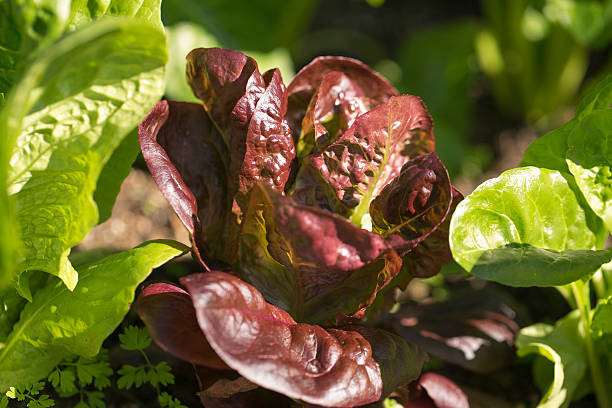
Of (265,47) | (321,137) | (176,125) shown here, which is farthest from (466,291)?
(265,47)

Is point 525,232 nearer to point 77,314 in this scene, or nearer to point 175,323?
point 175,323

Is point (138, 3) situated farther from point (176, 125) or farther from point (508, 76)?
point (508, 76)

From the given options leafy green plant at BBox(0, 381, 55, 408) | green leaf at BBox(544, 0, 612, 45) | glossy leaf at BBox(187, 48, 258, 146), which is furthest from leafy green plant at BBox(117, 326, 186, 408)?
green leaf at BBox(544, 0, 612, 45)

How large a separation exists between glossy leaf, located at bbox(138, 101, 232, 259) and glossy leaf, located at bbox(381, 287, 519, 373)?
38cm

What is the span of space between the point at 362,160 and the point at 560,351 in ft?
1.68

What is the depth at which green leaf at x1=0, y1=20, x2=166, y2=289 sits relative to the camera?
75cm

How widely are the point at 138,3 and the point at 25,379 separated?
1.91ft

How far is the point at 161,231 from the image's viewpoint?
162 centimetres

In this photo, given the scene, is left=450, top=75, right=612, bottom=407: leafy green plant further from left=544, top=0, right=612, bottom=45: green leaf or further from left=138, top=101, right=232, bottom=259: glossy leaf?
left=544, top=0, right=612, bottom=45: green leaf

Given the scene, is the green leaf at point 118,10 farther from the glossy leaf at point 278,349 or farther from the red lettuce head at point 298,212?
the glossy leaf at point 278,349

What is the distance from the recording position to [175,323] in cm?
87

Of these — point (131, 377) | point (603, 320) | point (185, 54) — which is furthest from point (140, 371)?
point (185, 54)

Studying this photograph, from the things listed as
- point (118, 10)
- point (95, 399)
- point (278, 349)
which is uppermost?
point (118, 10)

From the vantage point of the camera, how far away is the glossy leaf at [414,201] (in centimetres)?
92
